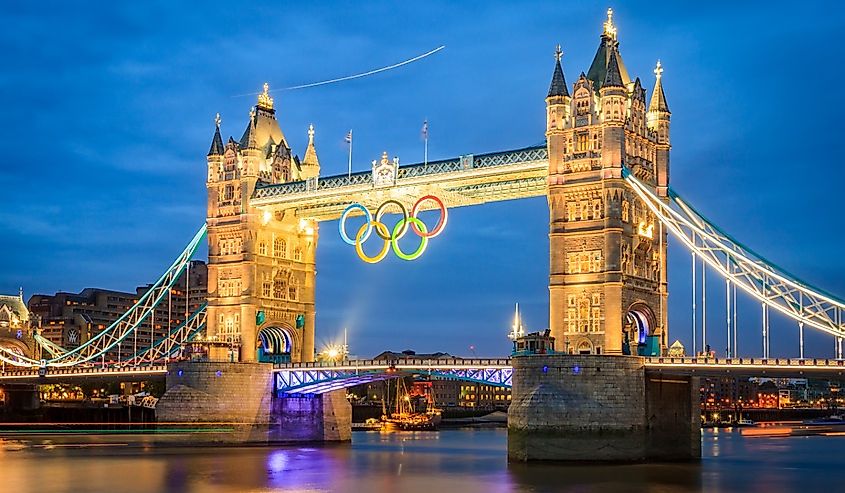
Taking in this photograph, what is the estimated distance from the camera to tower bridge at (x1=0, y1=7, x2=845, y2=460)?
62.7 meters

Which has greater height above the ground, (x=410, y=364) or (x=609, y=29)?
(x=609, y=29)

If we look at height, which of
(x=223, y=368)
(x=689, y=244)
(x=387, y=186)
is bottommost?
(x=223, y=368)

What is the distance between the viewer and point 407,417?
149000mm

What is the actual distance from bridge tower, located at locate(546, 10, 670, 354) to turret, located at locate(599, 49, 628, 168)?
0.06 meters

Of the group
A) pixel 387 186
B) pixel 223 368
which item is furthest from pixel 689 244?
pixel 223 368

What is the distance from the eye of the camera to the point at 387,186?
78.5 m

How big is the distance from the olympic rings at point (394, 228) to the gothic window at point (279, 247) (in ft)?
25.7

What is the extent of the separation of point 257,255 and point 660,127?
99.5 ft

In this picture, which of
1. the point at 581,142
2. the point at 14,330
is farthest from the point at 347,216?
the point at 14,330

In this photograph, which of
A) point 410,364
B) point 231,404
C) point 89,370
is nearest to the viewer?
point 410,364

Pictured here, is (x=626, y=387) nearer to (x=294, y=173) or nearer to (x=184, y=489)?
(x=184, y=489)

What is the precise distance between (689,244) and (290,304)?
33523 millimetres

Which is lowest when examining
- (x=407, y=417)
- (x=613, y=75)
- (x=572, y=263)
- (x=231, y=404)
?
(x=407, y=417)

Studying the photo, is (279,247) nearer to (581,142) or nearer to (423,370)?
(423,370)
